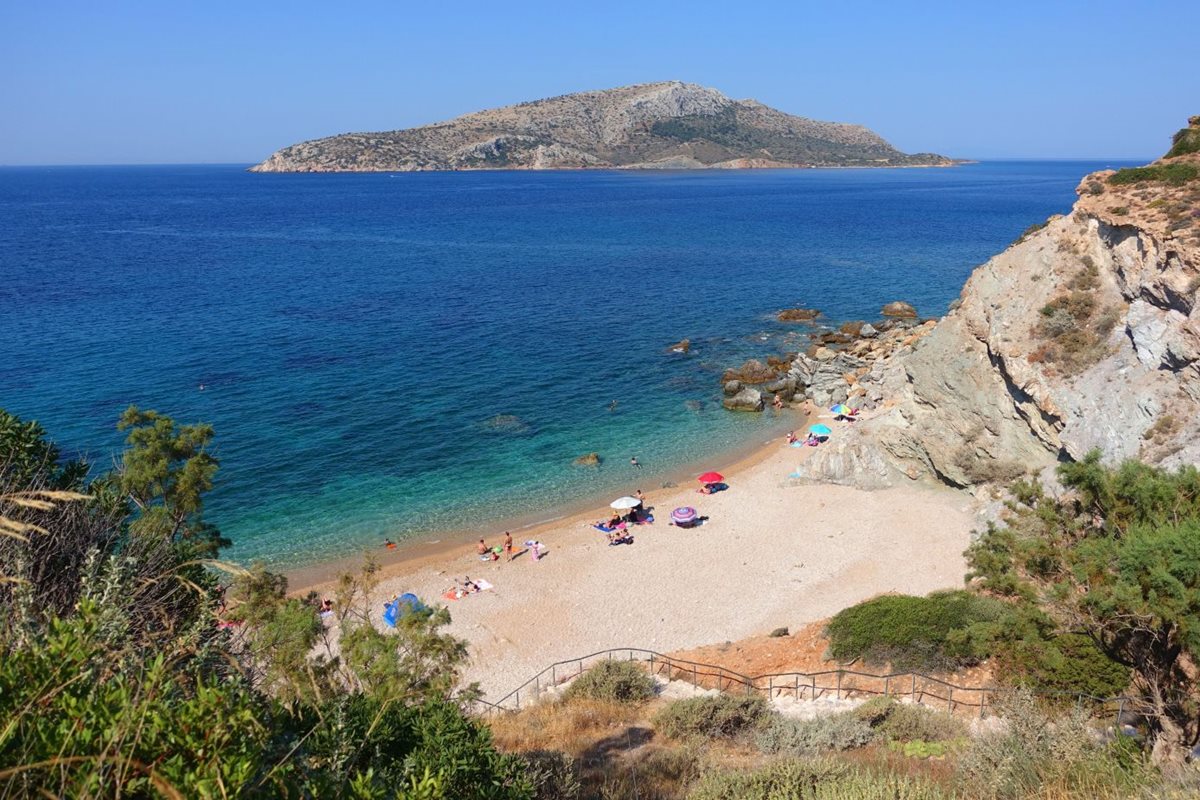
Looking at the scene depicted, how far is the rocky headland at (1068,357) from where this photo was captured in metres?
21.5

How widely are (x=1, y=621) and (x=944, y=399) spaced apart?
99.4 ft

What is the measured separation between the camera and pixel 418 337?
5194 cm

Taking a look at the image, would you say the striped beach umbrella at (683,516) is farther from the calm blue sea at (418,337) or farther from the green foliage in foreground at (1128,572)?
the green foliage in foreground at (1128,572)

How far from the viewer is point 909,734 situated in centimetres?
1348

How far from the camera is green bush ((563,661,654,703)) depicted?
16.8 m

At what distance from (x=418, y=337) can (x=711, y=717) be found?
1645 inches

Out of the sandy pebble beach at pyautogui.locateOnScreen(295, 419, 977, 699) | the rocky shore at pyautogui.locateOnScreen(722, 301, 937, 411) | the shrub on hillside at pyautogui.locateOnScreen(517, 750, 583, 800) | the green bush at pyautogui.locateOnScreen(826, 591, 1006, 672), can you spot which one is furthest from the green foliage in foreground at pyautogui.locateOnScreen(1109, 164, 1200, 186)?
the shrub on hillside at pyautogui.locateOnScreen(517, 750, 583, 800)

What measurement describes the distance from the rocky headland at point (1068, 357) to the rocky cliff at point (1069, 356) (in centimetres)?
4

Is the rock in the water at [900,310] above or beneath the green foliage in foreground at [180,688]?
beneath

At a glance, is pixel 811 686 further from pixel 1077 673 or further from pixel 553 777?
pixel 553 777

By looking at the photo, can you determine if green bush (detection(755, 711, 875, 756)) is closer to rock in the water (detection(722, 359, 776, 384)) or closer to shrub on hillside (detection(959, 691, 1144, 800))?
shrub on hillside (detection(959, 691, 1144, 800))

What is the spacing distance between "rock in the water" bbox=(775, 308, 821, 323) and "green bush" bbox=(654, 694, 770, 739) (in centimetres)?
4517

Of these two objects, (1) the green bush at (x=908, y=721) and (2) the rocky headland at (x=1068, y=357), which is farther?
(2) the rocky headland at (x=1068, y=357)

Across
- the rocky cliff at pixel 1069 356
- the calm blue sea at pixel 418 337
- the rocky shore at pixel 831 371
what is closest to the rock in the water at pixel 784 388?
the rocky shore at pixel 831 371
